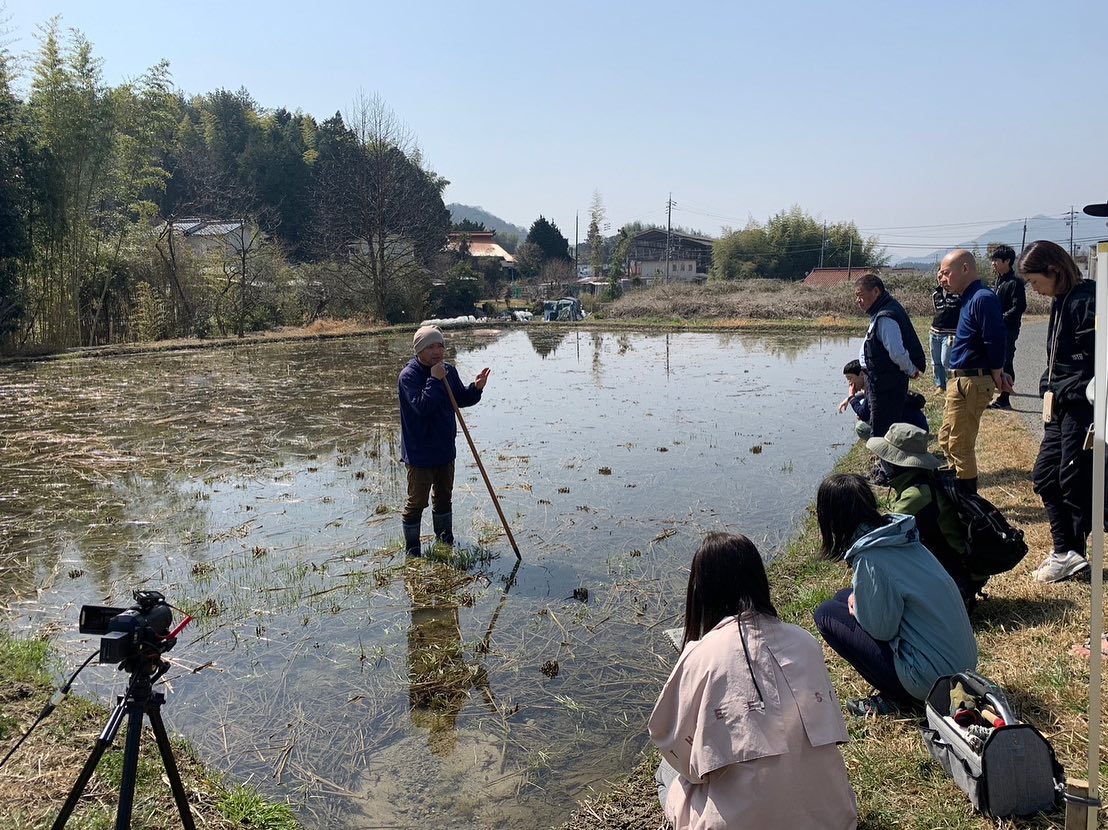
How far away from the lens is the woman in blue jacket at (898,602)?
9.28ft

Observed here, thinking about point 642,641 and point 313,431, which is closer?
point 642,641

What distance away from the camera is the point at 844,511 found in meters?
3.03

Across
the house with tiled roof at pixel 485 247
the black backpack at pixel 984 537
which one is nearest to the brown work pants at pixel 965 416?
the black backpack at pixel 984 537

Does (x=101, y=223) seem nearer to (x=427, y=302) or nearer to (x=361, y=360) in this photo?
(x=361, y=360)

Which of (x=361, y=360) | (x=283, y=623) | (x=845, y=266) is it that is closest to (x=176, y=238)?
(x=361, y=360)

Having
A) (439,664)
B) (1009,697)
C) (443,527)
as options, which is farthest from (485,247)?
(1009,697)

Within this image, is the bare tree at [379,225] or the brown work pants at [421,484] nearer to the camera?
the brown work pants at [421,484]

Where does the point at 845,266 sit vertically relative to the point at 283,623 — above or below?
above

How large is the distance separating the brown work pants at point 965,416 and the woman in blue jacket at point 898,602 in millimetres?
2757

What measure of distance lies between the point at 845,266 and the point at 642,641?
54.7m

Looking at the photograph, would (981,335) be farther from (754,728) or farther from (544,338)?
(544,338)

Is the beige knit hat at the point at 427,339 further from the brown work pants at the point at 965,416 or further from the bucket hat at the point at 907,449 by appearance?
the brown work pants at the point at 965,416

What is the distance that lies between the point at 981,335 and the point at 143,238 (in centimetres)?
2601

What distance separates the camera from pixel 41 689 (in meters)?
3.63
